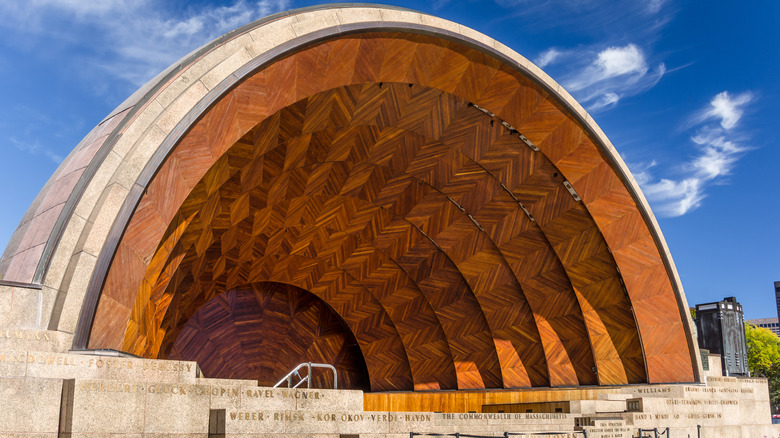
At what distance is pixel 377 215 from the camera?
22594mm

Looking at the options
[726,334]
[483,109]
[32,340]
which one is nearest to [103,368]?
[32,340]

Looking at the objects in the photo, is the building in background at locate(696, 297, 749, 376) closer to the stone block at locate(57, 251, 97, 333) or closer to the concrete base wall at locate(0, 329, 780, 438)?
the concrete base wall at locate(0, 329, 780, 438)

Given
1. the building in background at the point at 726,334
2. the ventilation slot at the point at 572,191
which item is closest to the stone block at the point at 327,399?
the ventilation slot at the point at 572,191

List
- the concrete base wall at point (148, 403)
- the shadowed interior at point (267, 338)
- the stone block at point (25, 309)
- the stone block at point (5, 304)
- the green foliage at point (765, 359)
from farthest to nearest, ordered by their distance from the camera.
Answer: the green foliage at point (765, 359) → the shadowed interior at point (267, 338) → the stone block at point (25, 309) → the stone block at point (5, 304) → the concrete base wall at point (148, 403)

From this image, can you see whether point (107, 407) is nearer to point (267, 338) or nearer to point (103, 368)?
point (103, 368)

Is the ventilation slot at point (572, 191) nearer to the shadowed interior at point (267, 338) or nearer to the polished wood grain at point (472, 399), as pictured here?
the polished wood grain at point (472, 399)

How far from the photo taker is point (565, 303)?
21.9 metres

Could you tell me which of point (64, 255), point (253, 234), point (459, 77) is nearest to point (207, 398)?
point (64, 255)

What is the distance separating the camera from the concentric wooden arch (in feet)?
44.8

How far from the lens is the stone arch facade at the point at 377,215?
37.2 feet

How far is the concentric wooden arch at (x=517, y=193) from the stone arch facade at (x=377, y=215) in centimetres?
5

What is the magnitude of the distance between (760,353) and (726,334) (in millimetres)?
29090

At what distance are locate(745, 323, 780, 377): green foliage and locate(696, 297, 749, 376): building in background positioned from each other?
83.6 ft

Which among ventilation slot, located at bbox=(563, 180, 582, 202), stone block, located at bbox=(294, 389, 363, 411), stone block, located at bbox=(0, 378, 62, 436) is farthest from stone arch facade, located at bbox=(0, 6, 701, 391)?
stone block, located at bbox=(294, 389, 363, 411)
